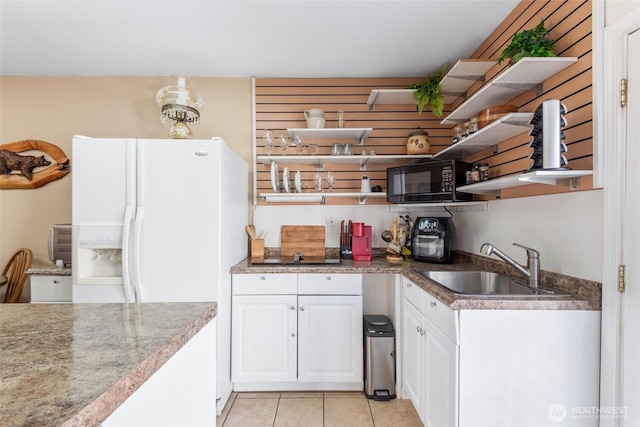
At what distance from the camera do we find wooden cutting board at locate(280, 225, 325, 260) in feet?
9.07

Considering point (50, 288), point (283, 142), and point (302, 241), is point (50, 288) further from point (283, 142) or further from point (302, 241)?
point (283, 142)

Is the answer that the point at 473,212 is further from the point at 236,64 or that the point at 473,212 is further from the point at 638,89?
the point at 236,64

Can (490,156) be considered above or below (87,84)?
below

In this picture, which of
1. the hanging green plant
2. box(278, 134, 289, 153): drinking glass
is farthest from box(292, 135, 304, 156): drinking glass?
the hanging green plant

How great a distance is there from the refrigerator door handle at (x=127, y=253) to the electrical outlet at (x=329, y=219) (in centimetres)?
161

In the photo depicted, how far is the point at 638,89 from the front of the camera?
1235 mm

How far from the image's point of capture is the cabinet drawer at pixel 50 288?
92.4 inches

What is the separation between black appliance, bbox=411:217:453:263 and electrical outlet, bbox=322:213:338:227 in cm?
76

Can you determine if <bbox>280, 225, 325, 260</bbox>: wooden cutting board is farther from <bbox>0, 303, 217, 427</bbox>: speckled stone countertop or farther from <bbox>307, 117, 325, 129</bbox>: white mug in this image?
<bbox>0, 303, 217, 427</bbox>: speckled stone countertop

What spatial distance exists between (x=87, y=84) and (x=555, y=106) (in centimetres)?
378

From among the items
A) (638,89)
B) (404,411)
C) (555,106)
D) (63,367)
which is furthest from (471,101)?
(63,367)

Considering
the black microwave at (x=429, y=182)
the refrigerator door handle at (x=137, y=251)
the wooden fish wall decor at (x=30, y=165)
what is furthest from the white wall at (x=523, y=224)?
the wooden fish wall decor at (x=30, y=165)

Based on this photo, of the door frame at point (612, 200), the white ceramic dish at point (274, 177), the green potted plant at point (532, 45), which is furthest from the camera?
the white ceramic dish at point (274, 177)

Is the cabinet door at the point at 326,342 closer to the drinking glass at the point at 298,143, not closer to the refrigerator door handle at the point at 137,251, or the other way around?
the refrigerator door handle at the point at 137,251
